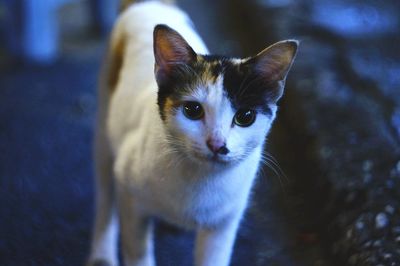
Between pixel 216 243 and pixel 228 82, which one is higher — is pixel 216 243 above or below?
below

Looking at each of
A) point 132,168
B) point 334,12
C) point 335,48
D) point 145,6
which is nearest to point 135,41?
point 145,6

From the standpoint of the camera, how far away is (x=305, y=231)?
1.95 meters

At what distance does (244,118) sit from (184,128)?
122 mm

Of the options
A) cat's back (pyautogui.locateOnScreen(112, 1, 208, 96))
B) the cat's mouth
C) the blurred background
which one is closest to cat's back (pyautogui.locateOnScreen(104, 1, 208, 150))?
cat's back (pyautogui.locateOnScreen(112, 1, 208, 96))

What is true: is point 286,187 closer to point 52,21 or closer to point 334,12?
point 334,12

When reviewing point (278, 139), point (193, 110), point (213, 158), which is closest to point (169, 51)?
point (193, 110)

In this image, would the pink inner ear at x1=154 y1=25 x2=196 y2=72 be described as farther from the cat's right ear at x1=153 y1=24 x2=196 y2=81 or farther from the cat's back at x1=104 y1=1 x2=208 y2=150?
the cat's back at x1=104 y1=1 x2=208 y2=150

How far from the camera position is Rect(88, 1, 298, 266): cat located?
120 cm

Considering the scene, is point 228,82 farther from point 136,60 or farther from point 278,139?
point 278,139

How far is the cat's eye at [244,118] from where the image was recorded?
120cm

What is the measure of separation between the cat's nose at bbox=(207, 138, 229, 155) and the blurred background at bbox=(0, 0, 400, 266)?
0.69 metres

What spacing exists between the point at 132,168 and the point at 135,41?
414 millimetres

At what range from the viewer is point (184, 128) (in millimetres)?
1202

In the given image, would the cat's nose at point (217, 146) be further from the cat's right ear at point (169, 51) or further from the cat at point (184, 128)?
the cat's right ear at point (169, 51)
